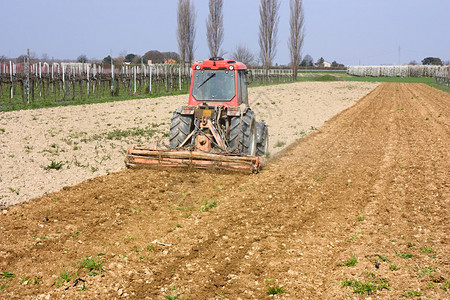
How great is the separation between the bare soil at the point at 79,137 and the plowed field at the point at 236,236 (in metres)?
0.97

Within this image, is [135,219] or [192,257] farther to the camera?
[135,219]

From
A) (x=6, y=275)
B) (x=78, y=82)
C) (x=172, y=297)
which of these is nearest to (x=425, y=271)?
(x=172, y=297)

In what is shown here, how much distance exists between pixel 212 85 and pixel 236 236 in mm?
4258

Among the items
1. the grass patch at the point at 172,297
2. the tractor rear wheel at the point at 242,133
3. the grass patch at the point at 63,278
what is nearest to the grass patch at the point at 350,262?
the grass patch at the point at 172,297

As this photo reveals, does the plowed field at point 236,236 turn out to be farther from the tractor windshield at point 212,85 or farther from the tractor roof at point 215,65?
the tractor roof at point 215,65

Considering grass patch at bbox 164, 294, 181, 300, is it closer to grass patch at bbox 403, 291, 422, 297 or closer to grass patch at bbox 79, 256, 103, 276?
grass patch at bbox 79, 256, 103, 276

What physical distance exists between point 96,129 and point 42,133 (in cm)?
182

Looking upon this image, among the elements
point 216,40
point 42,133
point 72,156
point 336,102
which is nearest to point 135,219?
point 72,156

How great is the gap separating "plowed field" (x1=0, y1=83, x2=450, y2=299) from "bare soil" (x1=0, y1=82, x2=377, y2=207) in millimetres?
970

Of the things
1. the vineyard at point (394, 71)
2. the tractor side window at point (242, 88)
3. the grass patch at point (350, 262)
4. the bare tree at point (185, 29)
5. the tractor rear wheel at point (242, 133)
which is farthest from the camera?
the vineyard at point (394, 71)

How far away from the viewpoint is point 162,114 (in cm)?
1886

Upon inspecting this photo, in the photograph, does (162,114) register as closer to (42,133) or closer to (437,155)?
(42,133)

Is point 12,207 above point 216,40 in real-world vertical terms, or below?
below

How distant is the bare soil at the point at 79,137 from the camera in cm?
867
